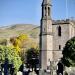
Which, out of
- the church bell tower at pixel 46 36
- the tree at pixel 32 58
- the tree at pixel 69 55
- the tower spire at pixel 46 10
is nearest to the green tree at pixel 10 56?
the tree at pixel 69 55

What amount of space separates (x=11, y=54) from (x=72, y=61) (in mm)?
13018

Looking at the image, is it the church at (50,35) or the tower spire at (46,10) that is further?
the tower spire at (46,10)

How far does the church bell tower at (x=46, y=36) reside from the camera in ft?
275

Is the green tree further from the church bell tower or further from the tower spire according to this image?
the tower spire

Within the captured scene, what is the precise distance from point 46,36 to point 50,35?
65.7 inches

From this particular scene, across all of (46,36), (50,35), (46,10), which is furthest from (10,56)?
(46,10)

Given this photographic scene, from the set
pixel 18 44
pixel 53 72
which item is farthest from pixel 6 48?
pixel 18 44

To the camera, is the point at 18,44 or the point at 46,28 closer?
the point at 46,28

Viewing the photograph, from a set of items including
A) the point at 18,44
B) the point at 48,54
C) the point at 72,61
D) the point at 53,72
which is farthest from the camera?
the point at 18,44

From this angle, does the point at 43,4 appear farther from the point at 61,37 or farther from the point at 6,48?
the point at 6,48

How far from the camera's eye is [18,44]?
13050 cm

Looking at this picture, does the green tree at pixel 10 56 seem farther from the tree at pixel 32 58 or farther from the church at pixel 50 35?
the tree at pixel 32 58

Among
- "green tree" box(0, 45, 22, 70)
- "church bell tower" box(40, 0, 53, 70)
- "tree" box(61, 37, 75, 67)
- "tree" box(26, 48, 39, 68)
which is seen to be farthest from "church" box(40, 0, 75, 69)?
"tree" box(61, 37, 75, 67)

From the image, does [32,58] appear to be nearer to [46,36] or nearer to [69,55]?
[46,36]
